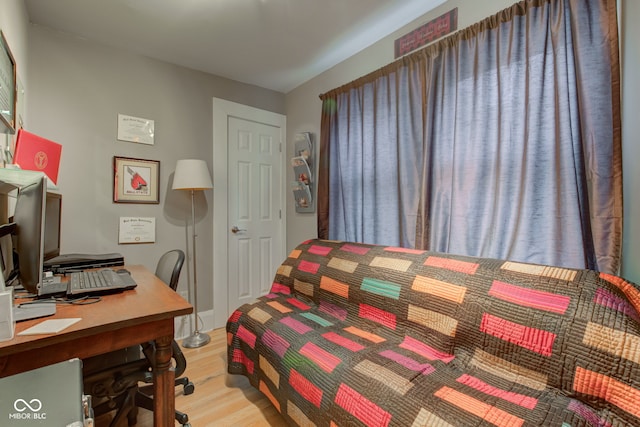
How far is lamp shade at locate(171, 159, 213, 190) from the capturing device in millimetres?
2492

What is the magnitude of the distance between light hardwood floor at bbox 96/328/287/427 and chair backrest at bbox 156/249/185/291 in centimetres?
76

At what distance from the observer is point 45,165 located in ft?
5.89

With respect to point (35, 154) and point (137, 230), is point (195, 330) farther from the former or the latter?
point (35, 154)

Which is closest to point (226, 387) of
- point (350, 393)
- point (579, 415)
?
point (350, 393)

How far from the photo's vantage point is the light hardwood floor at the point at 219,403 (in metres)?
1.65

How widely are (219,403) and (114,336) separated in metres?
1.08

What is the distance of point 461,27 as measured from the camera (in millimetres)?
1824

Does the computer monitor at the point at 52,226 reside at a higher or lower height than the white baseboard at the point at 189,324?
higher

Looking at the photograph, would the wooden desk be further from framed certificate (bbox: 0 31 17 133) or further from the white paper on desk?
framed certificate (bbox: 0 31 17 133)

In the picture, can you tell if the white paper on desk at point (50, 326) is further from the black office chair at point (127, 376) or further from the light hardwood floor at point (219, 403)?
the light hardwood floor at point (219, 403)

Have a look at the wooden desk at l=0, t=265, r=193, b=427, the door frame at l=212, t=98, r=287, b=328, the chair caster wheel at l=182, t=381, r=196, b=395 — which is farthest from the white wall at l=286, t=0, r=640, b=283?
the wooden desk at l=0, t=265, r=193, b=427

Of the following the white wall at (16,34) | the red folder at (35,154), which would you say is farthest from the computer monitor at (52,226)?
the white wall at (16,34)

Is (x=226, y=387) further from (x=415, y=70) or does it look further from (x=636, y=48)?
(x=636, y=48)

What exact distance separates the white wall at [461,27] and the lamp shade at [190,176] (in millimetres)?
1000
